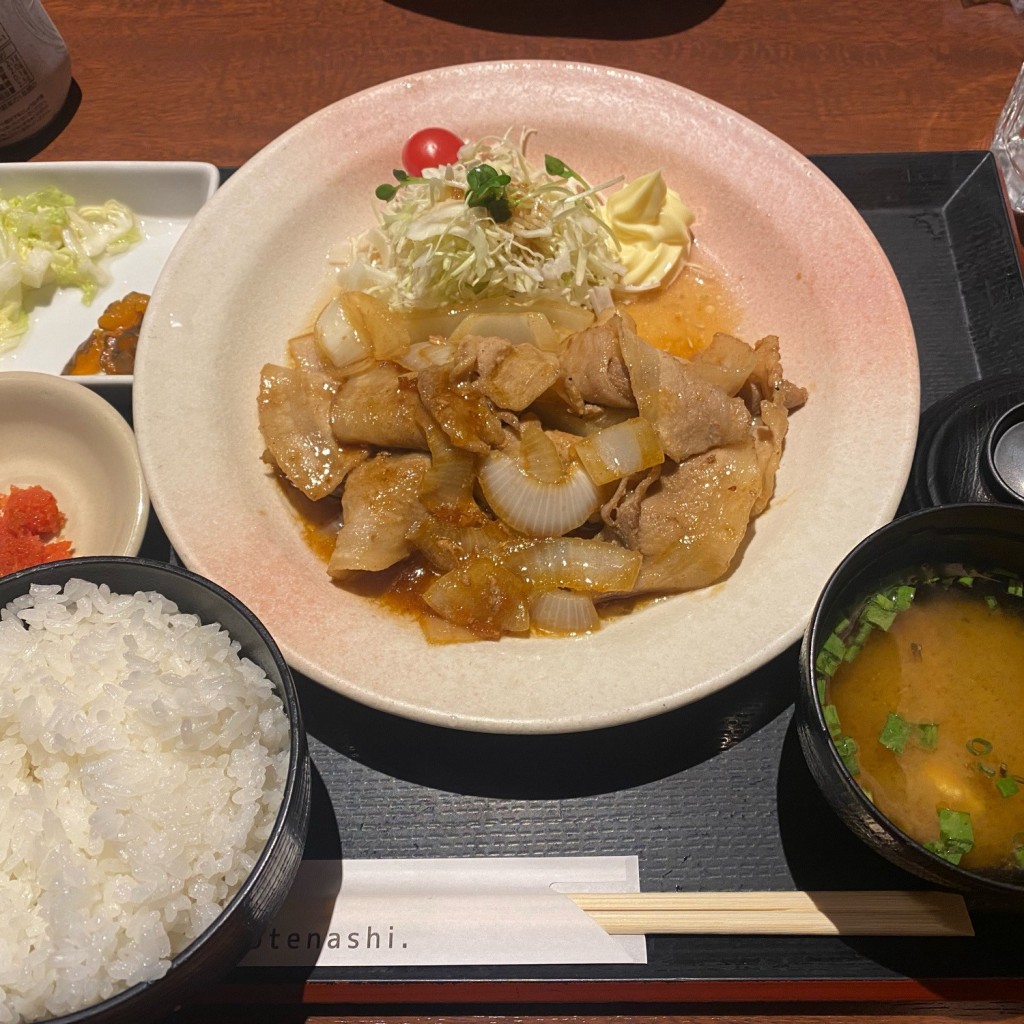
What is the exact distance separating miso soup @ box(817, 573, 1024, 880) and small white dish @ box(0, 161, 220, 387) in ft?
10.9

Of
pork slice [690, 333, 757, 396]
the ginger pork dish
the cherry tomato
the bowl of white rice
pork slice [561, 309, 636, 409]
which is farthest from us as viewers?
the cherry tomato

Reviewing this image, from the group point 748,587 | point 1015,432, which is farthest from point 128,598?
point 1015,432

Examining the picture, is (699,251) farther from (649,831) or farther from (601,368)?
(649,831)

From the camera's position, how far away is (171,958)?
5.35 ft

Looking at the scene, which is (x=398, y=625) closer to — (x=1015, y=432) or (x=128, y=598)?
(x=128, y=598)

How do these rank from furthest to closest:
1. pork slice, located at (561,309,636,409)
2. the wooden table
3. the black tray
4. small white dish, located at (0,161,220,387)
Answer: the wooden table < small white dish, located at (0,161,220,387) < pork slice, located at (561,309,636,409) < the black tray

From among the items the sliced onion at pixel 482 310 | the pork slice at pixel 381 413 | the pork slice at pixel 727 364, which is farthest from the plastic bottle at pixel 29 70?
the pork slice at pixel 727 364

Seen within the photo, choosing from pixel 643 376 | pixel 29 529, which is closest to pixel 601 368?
pixel 643 376

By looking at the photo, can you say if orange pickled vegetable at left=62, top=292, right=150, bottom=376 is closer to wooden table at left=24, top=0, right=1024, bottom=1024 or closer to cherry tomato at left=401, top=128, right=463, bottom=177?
wooden table at left=24, top=0, right=1024, bottom=1024

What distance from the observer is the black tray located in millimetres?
2098

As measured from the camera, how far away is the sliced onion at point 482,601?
2.50 metres

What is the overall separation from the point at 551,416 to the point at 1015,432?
1527 mm

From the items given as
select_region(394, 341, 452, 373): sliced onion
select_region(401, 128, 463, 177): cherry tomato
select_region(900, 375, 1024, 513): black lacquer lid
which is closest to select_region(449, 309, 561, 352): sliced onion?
select_region(394, 341, 452, 373): sliced onion

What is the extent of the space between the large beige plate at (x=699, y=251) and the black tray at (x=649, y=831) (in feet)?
0.84
